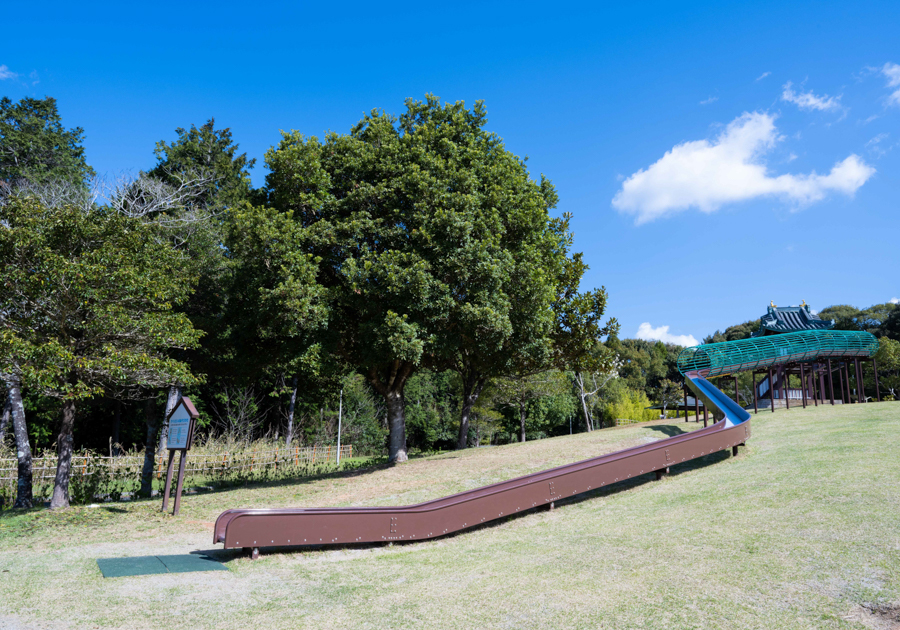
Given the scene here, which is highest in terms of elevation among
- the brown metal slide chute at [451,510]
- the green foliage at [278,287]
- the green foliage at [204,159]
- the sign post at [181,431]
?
the green foliage at [204,159]

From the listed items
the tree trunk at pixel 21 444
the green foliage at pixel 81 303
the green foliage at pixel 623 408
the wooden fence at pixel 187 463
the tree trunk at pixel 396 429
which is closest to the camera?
the green foliage at pixel 81 303

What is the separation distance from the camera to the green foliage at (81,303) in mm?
11180

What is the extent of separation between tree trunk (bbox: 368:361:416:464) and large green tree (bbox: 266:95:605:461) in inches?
1.5

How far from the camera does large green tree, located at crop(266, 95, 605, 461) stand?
1500 centimetres

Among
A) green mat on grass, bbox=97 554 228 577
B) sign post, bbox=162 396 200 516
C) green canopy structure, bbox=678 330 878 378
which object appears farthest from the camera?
green canopy structure, bbox=678 330 878 378

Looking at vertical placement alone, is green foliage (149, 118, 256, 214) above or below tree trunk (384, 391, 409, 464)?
above

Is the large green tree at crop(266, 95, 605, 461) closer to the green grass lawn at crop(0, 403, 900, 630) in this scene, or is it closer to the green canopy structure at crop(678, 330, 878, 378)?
the green grass lawn at crop(0, 403, 900, 630)

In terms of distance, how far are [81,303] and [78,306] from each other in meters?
0.25

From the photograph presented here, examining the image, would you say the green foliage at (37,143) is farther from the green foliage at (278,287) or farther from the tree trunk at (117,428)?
the green foliage at (278,287)

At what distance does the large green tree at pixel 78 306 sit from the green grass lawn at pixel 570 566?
9.39ft

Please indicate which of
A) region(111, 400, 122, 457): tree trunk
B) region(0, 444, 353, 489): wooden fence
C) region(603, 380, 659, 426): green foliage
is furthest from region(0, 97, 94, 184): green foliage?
region(603, 380, 659, 426): green foliage

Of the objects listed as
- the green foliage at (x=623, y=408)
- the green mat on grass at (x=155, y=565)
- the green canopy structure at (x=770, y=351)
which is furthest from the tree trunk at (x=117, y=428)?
the green foliage at (x=623, y=408)

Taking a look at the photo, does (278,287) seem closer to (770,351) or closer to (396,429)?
(396,429)

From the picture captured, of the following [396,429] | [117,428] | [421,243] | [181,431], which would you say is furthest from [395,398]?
[117,428]
